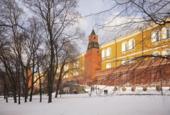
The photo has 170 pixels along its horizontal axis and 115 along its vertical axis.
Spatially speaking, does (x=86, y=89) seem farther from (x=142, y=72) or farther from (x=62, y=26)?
(x=142, y=72)

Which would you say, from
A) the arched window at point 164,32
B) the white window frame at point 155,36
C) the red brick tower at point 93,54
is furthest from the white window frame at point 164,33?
the red brick tower at point 93,54

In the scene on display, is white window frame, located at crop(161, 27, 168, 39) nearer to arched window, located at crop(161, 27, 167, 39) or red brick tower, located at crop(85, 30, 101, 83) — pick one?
arched window, located at crop(161, 27, 167, 39)

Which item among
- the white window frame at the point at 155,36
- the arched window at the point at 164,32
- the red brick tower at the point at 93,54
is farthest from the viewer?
the red brick tower at the point at 93,54

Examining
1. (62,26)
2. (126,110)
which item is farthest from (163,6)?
(62,26)

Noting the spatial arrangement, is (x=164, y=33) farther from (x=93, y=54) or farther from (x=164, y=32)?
(x=93, y=54)

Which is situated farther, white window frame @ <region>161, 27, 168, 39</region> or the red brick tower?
the red brick tower

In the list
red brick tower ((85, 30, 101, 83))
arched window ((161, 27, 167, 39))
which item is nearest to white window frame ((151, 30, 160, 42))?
arched window ((161, 27, 167, 39))

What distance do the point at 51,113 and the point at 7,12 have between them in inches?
731

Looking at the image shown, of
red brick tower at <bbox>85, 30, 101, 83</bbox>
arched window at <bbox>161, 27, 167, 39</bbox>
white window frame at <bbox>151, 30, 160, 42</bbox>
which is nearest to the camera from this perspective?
white window frame at <bbox>151, 30, 160, 42</bbox>

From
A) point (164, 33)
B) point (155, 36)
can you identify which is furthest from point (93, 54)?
point (155, 36)

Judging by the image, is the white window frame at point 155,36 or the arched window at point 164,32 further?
the arched window at point 164,32

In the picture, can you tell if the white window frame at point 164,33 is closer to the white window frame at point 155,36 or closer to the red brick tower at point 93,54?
the white window frame at point 155,36

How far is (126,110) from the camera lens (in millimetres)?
16656

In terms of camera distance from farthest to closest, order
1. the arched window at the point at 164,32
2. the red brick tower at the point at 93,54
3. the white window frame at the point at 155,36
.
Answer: the red brick tower at the point at 93,54
the arched window at the point at 164,32
the white window frame at the point at 155,36
